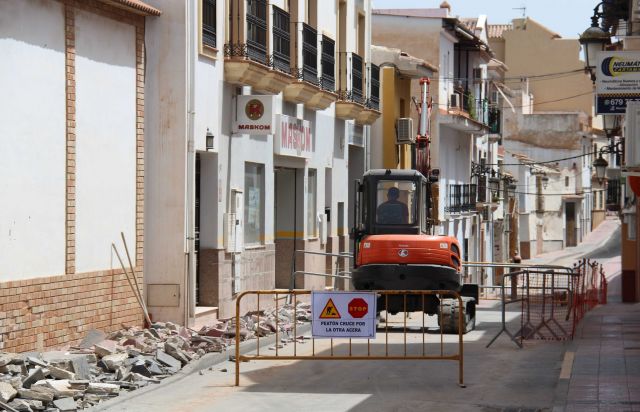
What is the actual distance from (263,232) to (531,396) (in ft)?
40.1

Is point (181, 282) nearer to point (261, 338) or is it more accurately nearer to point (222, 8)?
point (261, 338)

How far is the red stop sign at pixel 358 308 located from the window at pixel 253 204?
9.69 metres

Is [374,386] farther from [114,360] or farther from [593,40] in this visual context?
[593,40]

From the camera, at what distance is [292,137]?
2712 cm

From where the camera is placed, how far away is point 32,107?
54.2ft

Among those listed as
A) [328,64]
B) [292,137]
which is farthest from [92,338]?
[328,64]

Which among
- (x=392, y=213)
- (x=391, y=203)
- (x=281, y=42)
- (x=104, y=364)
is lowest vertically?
(x=104, y=364)

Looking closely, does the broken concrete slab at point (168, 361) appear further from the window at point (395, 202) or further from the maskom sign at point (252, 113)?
the maskom sign at point (252, 113)

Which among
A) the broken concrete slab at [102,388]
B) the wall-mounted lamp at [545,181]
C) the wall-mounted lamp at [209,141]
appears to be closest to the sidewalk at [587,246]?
the wall-mounted lamp at [545,181]

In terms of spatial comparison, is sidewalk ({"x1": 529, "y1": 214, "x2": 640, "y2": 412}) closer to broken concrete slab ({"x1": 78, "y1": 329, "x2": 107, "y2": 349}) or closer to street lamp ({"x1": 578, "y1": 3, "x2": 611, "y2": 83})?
street lamp ({"x1": 578, "y1": 3, "x2": 611, "y2": 83})

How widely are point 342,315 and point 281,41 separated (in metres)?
11.3

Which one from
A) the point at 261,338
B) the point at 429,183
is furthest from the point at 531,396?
the point at 429,183

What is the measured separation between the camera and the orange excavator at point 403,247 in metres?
21.1

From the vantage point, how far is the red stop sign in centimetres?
1519
